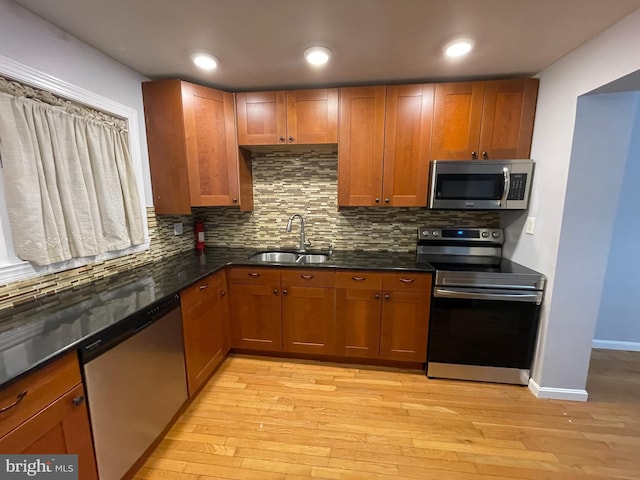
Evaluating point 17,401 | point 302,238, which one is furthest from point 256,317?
point 17,401

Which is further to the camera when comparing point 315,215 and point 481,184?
point 315,215

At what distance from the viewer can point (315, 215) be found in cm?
271

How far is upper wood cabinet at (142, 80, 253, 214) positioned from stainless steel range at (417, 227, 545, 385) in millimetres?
1980

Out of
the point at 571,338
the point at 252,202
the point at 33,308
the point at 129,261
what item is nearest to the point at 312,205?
the point at 252,202

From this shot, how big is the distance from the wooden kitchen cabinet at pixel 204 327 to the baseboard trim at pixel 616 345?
11.5 feet

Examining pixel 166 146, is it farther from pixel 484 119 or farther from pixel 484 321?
pixel 484 321

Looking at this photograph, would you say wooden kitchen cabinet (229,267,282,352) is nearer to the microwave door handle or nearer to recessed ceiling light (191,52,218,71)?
recessed ceiling light (191,52,218,71)

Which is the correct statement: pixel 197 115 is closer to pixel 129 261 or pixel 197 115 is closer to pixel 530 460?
pixel 129 261

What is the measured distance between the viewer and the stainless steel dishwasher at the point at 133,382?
3.82 feet

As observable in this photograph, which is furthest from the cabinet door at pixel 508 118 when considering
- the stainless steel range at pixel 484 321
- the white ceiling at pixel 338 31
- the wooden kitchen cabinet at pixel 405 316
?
the wooden kitchen cabinet at pixel 405 316

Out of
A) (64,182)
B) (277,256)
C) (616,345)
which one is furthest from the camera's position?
(277,256)

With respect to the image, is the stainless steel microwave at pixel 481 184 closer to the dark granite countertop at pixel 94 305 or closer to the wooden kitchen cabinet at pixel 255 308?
the dark granite countertop at pixel 94 305

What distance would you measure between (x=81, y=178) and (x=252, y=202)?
1335mm

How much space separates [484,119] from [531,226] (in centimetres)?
91
